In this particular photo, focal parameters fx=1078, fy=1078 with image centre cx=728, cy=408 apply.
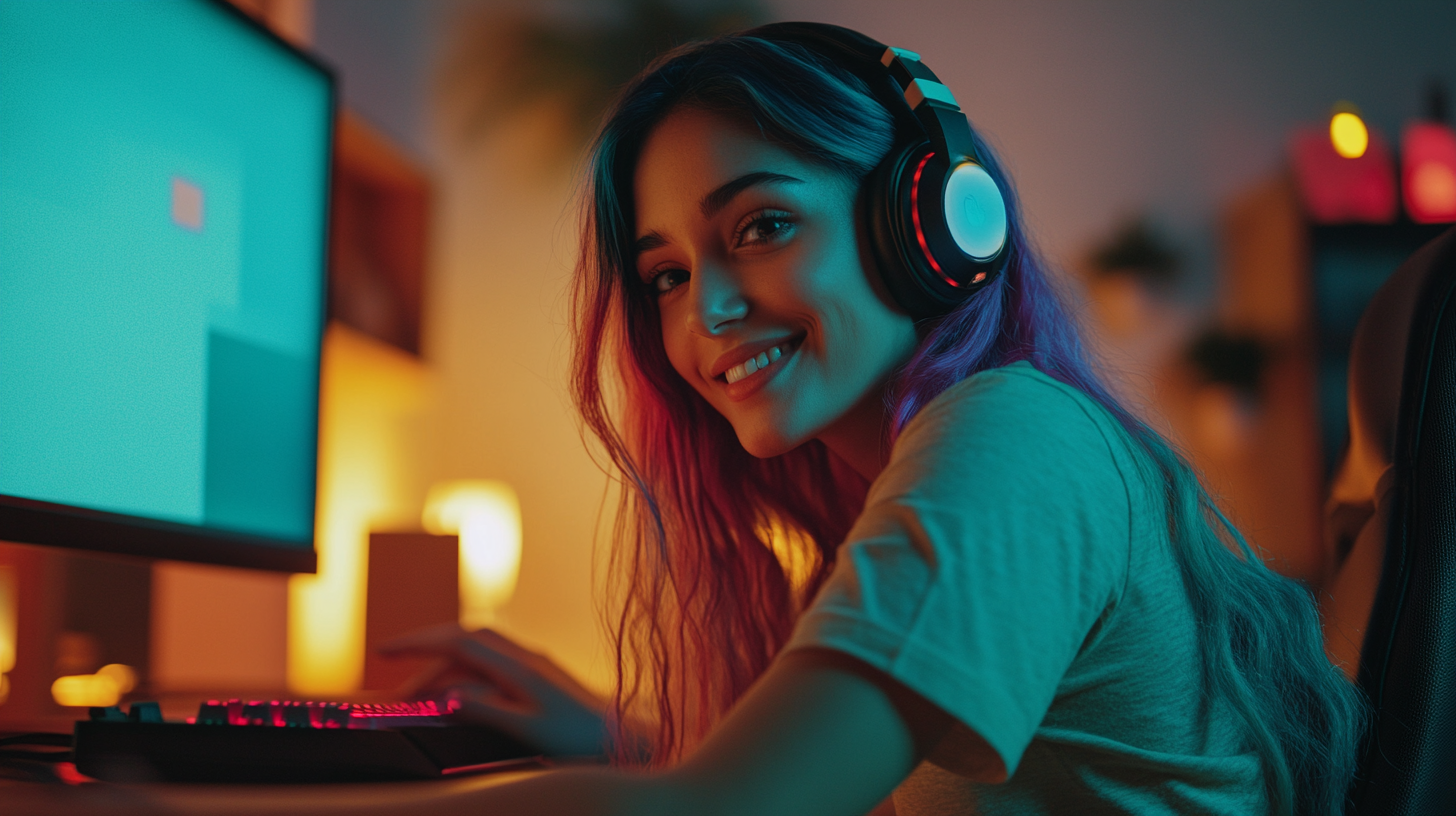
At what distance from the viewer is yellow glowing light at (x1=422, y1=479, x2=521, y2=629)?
276 centimetres

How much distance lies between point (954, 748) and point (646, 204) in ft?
1.74

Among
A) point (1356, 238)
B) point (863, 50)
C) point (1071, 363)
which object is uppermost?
point (1356, 238)

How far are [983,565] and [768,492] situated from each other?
590 mm

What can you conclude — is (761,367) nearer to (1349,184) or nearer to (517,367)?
(517,367)

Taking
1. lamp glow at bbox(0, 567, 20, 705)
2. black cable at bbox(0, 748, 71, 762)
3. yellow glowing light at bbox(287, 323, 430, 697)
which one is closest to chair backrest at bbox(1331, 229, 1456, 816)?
black cable at bbox(0, 748, 71, 762)

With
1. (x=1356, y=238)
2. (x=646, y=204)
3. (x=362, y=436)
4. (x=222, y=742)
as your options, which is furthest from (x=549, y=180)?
(x=222, y=742)

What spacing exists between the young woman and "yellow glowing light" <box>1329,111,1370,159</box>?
261 centimetres

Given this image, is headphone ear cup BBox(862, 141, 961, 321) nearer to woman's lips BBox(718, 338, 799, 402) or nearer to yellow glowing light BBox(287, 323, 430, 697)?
woman's lips BBox(718, 338, 799, 402)

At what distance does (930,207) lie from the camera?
0.73m

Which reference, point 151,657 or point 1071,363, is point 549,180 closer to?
point 151,657

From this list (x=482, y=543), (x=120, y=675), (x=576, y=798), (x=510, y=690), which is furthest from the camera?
(x=482, y=543)

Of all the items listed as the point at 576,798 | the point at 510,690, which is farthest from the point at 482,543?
the point at 576,798

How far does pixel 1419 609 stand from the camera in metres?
0.66

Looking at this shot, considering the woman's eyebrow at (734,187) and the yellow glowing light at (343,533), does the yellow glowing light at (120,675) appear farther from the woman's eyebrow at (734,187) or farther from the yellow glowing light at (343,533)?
the yellow glowing light at (343,533)
